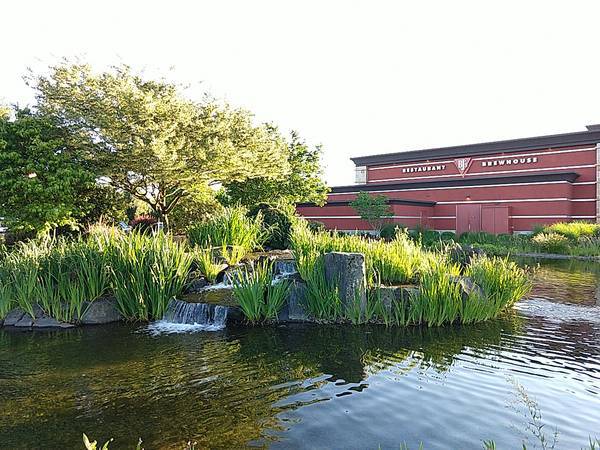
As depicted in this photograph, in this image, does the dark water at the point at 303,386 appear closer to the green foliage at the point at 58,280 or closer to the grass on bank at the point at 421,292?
the grass on bank at the point at 421,292

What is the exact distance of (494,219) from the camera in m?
29.8

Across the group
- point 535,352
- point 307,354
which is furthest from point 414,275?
point 307,354

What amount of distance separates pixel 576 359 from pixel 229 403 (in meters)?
4.43

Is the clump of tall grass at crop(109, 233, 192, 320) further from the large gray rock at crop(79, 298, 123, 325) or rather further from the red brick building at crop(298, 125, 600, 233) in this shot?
the red brick building at crop(298, 125, 600, 233)

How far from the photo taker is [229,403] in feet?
15.4

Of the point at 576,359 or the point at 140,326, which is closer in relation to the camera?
the point at 576,359

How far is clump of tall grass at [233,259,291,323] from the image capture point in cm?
793

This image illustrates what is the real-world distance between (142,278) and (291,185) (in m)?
17.3

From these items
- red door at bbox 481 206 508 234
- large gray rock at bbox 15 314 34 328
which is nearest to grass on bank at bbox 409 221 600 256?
red door at bbox 481 206 508 234

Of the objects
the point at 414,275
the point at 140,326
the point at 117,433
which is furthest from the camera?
the point at 414,275

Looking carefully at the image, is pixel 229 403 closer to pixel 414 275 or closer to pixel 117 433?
pixel 117 433

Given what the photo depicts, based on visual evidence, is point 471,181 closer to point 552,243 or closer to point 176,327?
point 552,243

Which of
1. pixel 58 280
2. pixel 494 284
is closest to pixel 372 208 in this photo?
pixel 494 284

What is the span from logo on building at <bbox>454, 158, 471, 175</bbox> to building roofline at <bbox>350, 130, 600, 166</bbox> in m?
0.38
